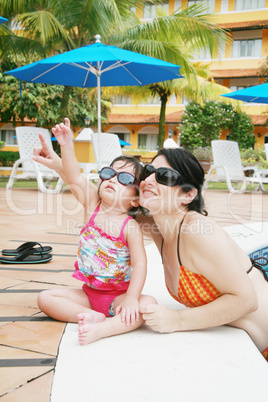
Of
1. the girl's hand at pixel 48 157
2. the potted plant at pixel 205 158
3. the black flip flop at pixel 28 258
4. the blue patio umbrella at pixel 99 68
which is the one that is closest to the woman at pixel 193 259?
the girl's hand at pixel 48 157

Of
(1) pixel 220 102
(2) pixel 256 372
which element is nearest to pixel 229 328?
(2) pixel 256 372

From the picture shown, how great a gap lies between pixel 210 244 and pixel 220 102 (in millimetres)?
28176

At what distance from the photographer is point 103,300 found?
212cm

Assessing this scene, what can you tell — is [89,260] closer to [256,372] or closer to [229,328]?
[229,328]

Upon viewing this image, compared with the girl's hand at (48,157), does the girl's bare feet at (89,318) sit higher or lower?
lower

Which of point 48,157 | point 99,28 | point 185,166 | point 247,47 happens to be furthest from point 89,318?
point 247,47

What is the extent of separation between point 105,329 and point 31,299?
80 cm

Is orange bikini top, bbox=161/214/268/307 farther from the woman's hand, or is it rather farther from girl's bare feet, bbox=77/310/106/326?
girl's bare feet, bbox=77/310/106/326

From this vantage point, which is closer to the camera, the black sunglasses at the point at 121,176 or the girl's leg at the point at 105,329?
the girl's leg at the point at 105,329

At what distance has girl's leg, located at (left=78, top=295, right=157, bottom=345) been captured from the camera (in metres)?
1.76

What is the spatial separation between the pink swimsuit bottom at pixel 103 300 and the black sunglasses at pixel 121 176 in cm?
53

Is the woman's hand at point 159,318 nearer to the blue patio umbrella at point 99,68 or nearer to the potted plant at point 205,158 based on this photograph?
the blue patio umbrella at point 99,68

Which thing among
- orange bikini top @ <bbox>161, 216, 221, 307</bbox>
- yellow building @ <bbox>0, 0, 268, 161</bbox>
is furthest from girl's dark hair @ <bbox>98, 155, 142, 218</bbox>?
yellow building @ <bbox>0, 0, 268, 161</bbox>

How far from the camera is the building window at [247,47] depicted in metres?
32.4
